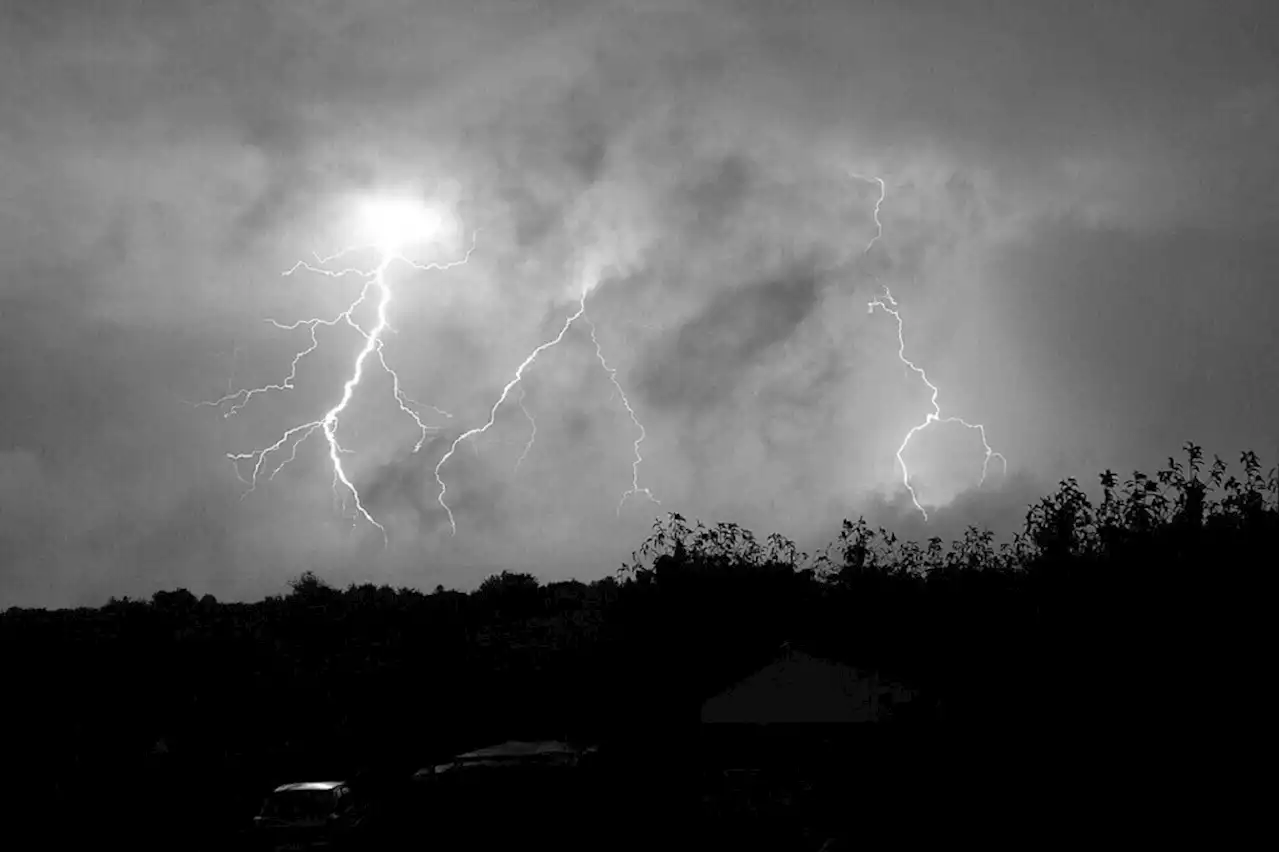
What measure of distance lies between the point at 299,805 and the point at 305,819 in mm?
285

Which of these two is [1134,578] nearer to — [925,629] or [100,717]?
[925,629]

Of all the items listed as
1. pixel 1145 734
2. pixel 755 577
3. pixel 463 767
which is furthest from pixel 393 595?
pixel 1145 734

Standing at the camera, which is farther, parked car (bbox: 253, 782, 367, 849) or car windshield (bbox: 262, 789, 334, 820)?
car windshield (bbox: 262, 789, 334, 820)

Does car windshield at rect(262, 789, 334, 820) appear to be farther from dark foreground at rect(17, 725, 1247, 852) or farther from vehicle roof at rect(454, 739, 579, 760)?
vehicle roof at rect(454, 739, 579, 760)

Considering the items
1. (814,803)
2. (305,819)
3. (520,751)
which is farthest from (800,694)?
(305,819)

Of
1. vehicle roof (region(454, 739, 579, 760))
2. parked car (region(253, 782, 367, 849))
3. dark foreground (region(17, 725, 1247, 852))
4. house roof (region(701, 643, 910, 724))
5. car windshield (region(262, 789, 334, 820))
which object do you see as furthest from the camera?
house roof (region(701, 643, 910, 724))

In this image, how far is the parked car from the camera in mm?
17797

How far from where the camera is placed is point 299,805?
718 inches

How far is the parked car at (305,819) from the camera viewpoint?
1780 cm

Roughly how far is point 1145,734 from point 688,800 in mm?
15177

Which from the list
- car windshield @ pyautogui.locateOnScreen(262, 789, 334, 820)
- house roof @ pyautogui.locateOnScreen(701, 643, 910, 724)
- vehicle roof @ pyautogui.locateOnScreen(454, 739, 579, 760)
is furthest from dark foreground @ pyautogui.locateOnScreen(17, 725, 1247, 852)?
house roof @ pyautogui.locateOnScreen(701, 643, 910, 724)

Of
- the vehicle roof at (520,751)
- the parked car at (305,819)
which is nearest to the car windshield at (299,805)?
the parked car at (305,819)

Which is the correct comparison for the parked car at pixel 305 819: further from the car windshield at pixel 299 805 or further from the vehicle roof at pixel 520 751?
the vehicle roof at pixel 520 751

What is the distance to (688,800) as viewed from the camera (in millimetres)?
24031
